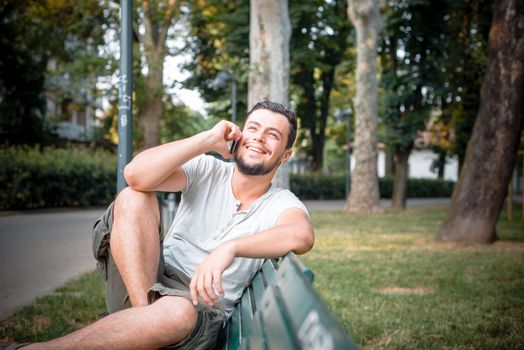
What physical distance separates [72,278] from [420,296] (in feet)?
13.4

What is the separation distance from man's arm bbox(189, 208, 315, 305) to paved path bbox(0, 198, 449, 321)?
11.0ft

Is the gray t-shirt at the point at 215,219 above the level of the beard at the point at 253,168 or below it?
below

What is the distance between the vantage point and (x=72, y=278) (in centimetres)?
768

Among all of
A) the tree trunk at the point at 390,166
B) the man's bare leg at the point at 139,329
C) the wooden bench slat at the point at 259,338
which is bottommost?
the tree trunk at the point at 390,166

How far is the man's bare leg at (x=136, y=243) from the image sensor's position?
3086 millimetres

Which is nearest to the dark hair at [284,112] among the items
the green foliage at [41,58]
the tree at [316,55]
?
the tree at [316,55]

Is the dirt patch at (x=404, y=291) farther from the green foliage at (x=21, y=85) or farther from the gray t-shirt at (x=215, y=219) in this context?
the green foliage at (x=21, y=85)

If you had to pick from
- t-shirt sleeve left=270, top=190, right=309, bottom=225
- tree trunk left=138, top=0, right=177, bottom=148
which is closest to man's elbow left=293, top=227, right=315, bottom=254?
t-shirt sleeve left=270, top=190, right=309, bottom=225

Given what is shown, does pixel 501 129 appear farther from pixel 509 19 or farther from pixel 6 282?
pixel 6 282

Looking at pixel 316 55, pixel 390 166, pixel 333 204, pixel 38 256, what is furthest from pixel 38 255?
pixel 390 166

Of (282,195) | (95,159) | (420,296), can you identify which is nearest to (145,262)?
(282,195)

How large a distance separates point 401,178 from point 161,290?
73.8ft

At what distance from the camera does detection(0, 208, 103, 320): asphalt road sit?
6855 millimetres

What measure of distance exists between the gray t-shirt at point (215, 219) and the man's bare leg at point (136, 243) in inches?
10.4
